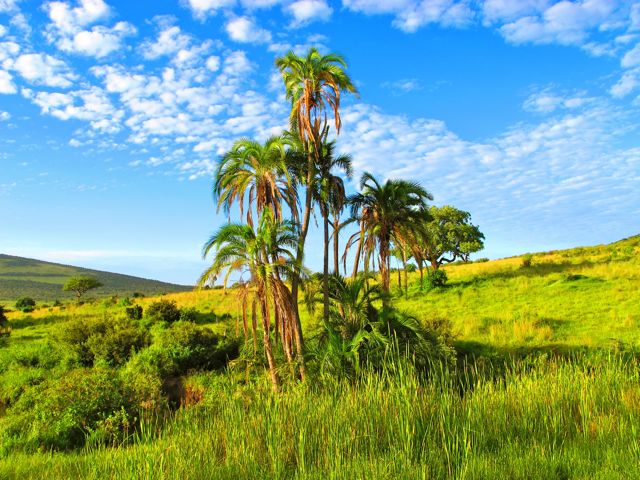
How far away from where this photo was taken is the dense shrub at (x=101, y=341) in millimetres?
24828

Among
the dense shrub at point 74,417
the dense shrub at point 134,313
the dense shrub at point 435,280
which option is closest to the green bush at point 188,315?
the dense shrub at point 134,313

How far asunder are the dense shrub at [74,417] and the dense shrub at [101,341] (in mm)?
6709

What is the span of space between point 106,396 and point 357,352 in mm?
8868

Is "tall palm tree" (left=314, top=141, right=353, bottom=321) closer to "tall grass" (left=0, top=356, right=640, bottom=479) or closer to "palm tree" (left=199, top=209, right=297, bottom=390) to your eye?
"palm tree" (left=199, top=209, right=297, bottom=390)

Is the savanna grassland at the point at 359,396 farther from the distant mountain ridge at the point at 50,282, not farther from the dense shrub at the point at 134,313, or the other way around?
the distant mountain ridge at the point at 50,282

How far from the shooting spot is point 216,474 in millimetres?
7141

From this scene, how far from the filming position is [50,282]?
161500 millimetres

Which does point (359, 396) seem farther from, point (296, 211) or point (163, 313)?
point (163, 313)

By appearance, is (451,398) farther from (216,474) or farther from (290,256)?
(290,256)

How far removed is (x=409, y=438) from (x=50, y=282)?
180 metres

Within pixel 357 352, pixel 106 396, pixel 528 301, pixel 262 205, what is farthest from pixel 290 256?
pixel 528 301

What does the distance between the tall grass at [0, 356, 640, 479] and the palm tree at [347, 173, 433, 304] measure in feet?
43.6

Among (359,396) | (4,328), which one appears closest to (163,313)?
(4,328)

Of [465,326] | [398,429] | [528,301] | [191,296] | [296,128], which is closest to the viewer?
[398,429]
